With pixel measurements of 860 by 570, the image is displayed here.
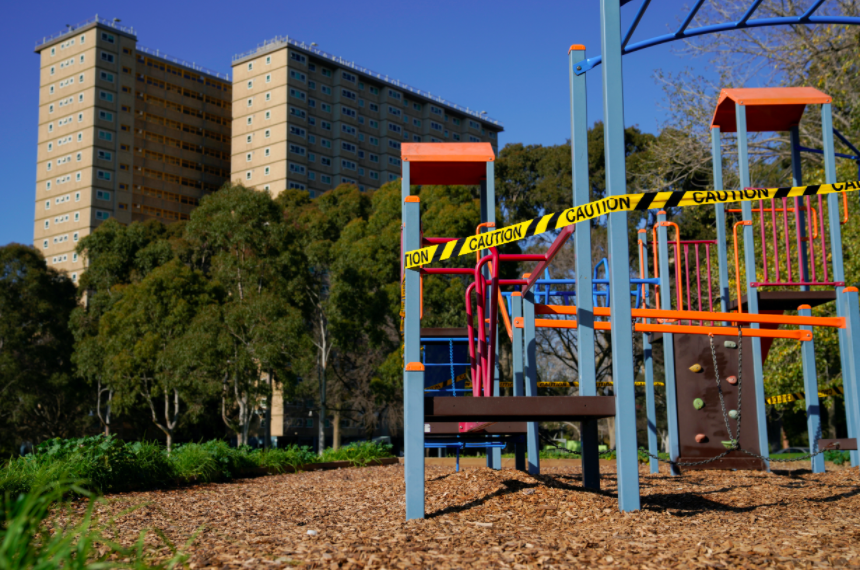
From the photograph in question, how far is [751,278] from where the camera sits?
365 inches

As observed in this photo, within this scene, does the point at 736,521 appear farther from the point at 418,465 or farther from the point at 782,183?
the point at 782,183

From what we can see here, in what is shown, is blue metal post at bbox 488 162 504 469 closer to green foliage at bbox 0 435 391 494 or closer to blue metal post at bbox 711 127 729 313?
blue metal post at bbox 711 127 729 313

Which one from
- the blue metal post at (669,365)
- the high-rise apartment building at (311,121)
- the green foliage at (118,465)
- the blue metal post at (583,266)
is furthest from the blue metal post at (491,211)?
the high-rise apartment building at (311,121)

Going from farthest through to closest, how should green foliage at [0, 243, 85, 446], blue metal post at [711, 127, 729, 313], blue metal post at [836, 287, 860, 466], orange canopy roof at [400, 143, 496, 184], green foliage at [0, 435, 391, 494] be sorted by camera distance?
green foliage at [0, 243, 85, 446] → blue metal post at [711, 127, 729, 313] → blue metal post at [836, 287, 860, 466] → orange canopy roof at [400, 143, 496, 184] → green foliage at [0, 435, 391, 494]

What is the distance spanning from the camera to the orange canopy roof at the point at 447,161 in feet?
24.8

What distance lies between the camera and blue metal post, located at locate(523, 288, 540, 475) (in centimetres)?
688

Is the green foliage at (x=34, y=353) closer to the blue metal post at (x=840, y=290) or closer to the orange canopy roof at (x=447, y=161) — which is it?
the orange canopy roof at (x=447, y=161)

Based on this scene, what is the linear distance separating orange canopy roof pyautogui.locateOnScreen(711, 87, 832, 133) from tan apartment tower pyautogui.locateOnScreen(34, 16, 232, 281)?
51.1 m

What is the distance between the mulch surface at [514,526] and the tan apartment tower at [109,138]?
173ft

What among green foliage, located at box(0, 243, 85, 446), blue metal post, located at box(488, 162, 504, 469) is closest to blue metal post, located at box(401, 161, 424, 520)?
blue metal post, located at box(488, 162, 504, 469)

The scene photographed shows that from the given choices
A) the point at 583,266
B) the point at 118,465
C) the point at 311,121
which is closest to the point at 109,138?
the point at 311,121

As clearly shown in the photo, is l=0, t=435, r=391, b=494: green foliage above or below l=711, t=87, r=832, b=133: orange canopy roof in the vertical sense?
below

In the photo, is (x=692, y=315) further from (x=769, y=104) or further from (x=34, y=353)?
(x=34, y=353)

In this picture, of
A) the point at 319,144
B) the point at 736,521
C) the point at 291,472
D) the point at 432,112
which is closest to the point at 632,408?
the point at 736,521
